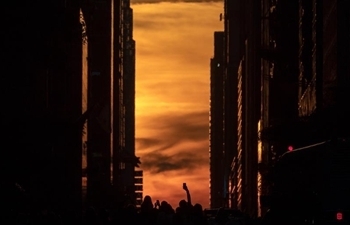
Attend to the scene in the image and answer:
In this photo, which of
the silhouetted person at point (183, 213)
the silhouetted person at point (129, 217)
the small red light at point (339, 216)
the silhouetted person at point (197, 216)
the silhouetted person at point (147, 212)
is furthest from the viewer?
the silhouetted person at point (197, 216)

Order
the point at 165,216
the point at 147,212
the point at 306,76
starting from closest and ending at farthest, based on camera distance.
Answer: the point at 147,212 → the point at 165,216 → the point at 306,76

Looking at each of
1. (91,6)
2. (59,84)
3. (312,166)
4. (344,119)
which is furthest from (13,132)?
(91,6)

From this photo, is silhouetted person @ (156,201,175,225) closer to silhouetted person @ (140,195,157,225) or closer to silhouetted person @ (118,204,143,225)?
silhouetted person @ (140,195,157,225)

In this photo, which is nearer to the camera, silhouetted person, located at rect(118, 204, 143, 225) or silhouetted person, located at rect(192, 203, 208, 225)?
silhouetted person, located at rect(118, 204, 143, 225)

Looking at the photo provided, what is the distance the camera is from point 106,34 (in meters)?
191

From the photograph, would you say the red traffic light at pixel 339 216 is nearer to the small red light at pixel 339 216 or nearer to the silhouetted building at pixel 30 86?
the small red light at pixel 339 216

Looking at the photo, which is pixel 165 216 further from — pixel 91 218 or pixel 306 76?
pixel 306 76

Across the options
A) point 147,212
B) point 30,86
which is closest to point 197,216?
point 147,212

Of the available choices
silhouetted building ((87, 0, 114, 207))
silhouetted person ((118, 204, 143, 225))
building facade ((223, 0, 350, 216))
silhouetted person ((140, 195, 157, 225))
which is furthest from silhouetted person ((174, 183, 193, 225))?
silhouetted building ((87, 0, 114, 207))

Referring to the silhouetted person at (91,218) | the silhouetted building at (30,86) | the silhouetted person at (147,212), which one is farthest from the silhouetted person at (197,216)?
the silhouetted building at (30,86)

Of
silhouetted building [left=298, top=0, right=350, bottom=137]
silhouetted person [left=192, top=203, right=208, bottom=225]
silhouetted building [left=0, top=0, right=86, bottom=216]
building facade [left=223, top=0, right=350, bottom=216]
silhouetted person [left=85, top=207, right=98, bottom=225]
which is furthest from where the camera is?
building facade [left=223, top=0, right=350, bottom=216]

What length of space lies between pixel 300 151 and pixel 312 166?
2184mm

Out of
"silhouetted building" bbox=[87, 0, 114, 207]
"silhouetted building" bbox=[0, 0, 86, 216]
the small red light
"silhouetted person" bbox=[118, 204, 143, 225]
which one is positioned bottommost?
the small red light

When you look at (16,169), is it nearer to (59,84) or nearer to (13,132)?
(13,132)
